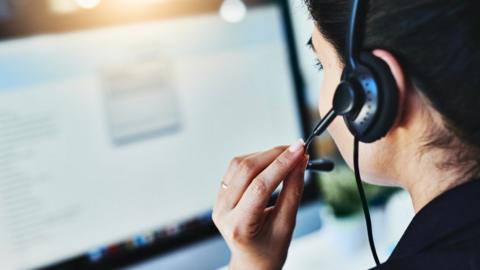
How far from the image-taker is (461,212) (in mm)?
469

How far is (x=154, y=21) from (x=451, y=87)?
0.42 metres

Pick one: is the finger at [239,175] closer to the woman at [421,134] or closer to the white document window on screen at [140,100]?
the woman at [421,134]

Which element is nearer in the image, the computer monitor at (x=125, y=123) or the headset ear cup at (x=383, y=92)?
the headset ear cup at (x=383, y=92)

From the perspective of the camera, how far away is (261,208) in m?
0.56

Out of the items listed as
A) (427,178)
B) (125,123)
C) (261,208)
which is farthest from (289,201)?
(125,123)

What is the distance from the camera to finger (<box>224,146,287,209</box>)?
22.9 inches

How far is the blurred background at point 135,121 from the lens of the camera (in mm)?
648

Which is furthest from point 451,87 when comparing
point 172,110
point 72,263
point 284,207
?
point 72,263

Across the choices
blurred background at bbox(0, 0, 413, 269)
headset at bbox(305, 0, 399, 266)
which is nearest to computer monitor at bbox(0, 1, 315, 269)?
blurred background at bbox(0, 0, 413, 269)

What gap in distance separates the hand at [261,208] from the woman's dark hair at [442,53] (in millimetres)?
157

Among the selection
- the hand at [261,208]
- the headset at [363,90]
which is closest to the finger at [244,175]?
the hand at [261,208]

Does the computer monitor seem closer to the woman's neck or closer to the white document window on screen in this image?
the white document window on screen

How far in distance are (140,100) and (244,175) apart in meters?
0.22

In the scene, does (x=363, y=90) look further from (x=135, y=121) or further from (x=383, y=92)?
(x=135, y=121)
